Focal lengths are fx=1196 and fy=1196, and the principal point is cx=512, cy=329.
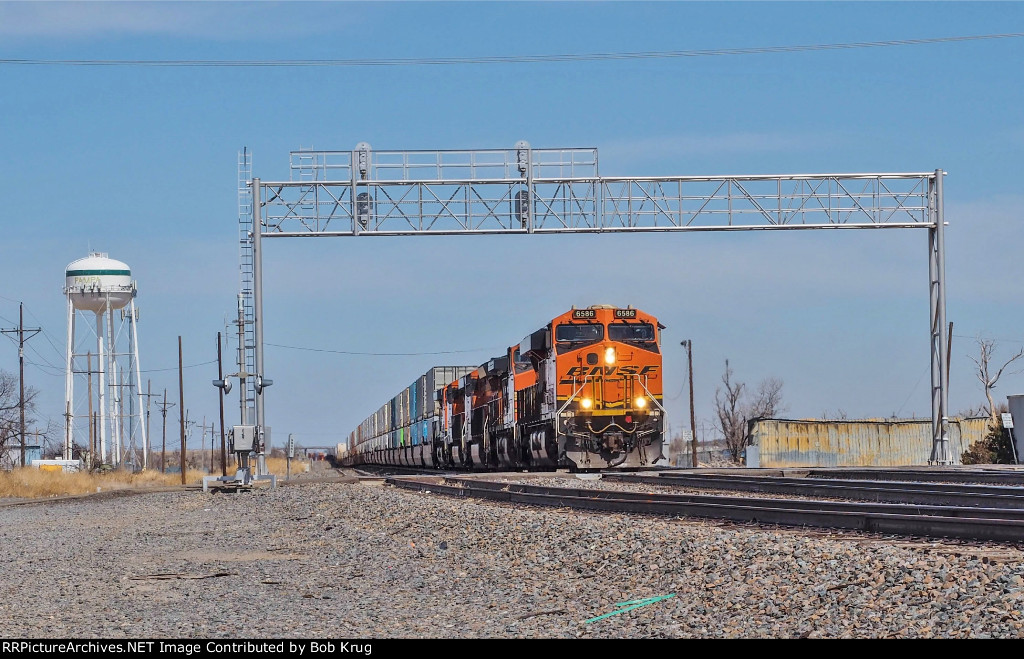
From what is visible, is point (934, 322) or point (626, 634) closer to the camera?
point (626, 634)

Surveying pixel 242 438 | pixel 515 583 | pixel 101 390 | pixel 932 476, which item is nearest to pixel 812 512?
pixel 515 583

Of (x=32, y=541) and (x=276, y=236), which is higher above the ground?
(x=276, y=236)

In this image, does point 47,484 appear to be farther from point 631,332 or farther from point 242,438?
point 631,332

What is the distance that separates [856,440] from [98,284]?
134 ft

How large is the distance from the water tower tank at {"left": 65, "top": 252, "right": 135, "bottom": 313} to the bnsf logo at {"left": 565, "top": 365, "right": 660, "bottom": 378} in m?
44.4

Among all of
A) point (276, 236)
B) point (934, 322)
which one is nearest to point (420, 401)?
point (276, 236)

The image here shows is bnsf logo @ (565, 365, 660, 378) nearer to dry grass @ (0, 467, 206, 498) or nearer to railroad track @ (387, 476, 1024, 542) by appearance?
railroad track @ (387, 476, 1024, 542)

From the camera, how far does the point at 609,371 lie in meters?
25.6

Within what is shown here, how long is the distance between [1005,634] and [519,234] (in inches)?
946

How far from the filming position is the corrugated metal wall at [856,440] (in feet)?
144

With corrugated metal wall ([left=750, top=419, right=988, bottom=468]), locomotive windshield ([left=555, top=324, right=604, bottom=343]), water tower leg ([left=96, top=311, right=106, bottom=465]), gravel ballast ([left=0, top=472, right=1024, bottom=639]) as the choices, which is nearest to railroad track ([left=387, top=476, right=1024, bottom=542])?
gravel ballast ([left=0, top=472, right=1024, bottom=639])

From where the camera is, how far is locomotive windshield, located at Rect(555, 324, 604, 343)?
25.7 meters

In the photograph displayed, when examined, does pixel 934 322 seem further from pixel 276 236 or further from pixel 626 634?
pixel 626 634
